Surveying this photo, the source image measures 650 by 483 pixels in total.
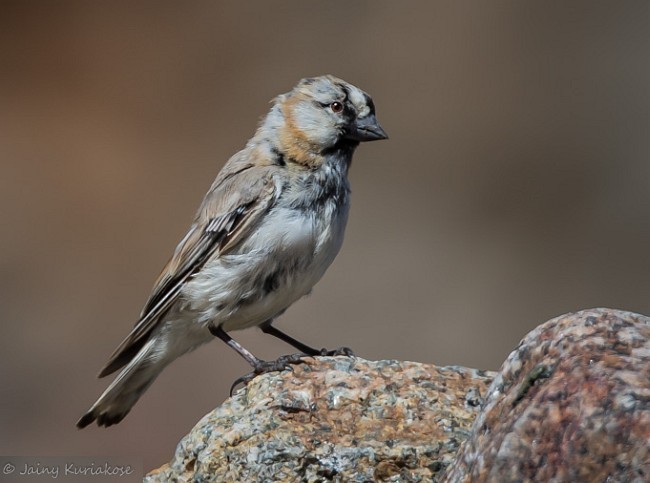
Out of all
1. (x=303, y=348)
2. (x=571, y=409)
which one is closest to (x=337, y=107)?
(x=303, y=348)

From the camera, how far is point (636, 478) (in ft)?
8.30

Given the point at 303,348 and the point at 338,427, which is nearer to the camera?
the point at 338,427

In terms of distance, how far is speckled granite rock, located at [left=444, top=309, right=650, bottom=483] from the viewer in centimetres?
260

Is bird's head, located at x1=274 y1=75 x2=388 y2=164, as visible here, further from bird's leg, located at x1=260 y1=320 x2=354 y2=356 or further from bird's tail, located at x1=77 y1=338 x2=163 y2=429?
bird's tail, located at x1=77 y1=338 x2=163 y2=429

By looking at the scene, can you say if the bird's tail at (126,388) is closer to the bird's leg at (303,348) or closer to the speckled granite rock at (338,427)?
the bird's leg at (303,348)

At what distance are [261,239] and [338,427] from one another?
1.45m

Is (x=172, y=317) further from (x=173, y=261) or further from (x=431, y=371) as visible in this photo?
(x=431, y=371)

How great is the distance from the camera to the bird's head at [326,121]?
5.44 m

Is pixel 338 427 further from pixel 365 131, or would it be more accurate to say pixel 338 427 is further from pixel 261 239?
pixel 365 131

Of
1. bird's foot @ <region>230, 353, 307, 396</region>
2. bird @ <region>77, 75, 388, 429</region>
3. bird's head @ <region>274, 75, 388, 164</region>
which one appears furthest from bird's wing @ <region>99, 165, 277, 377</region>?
bird's foot @ <region>230, 353, 307, 396</region>

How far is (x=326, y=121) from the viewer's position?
552cm

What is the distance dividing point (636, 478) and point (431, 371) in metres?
1.66

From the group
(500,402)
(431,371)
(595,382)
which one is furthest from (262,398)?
(595,382)

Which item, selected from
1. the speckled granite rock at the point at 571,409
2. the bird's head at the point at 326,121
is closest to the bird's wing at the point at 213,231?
the bird's head at the point at 326,121
